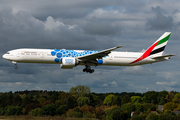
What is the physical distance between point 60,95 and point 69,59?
111996 millimetres

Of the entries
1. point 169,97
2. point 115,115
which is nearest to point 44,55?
point 115,115

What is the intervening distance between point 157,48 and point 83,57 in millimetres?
18620

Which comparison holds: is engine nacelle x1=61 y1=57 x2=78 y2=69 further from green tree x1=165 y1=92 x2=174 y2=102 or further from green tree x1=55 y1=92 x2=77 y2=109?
green tree x1=165 y1=92 x2=174 y2=102

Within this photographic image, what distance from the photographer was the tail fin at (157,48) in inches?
2020

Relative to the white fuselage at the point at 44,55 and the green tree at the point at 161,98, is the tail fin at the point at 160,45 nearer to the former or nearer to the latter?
the white fuselage at the point at 44,55

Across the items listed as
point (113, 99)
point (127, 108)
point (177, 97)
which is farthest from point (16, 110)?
point (177, 97)

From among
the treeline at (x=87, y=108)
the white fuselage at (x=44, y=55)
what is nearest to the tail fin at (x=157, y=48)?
the white fuselage at (x=44, y=55)

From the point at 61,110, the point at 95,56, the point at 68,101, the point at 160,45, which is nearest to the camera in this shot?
the point at 95,56

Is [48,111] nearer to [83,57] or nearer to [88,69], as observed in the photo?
[88,69]

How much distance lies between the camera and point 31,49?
4500 cm

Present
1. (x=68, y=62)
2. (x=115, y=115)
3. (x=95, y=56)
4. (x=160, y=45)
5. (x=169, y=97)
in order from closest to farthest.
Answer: (x=68, y=62)
(x=95, y=56)
(x=160, y=45)
(x=115, y=115)
(x=169, y=97)

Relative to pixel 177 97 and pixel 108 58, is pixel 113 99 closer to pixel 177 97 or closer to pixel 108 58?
pixel 177 97

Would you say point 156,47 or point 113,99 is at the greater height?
point 156,47

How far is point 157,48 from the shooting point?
174 feet
